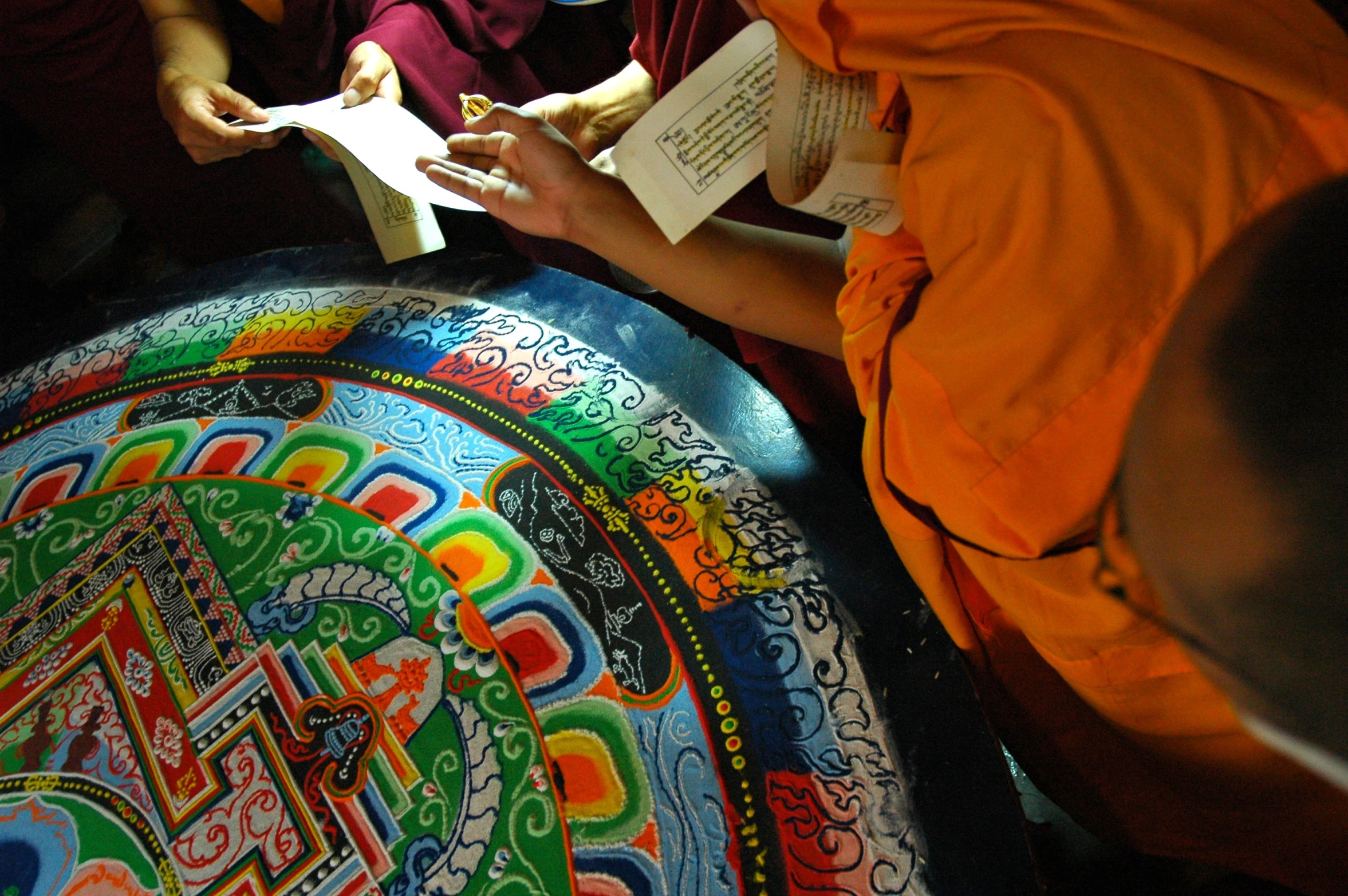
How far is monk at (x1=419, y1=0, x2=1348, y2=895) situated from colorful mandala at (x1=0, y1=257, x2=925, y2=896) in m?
0.25

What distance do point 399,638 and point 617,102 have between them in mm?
918

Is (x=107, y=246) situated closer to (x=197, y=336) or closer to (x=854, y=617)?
(x=197, y=336)

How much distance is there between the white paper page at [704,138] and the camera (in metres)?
0.70

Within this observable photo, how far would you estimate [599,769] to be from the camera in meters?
0.80

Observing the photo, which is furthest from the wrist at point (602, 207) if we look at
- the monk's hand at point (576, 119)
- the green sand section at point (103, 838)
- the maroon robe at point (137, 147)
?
the maroon robe at point (137, 147)

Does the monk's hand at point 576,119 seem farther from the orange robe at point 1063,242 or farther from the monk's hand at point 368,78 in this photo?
the orange robe at point 1063,242

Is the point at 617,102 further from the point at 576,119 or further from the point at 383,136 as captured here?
the point at 383,136

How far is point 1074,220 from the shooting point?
0.51 metres

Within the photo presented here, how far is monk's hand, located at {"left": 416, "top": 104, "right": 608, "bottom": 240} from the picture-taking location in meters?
0.99

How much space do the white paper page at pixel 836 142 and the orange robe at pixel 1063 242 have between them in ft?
0.07

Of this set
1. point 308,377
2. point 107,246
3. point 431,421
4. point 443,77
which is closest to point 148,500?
point 308,377

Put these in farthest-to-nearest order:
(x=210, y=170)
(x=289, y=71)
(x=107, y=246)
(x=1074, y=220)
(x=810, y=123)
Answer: (x=107, y=246) < (x=210, y=170) < (x=289, y=71) < (x=810, y=123) < (x=1074, y=220)

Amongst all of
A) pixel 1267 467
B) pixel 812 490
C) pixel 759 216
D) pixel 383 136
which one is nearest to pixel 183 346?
pixel 383 136

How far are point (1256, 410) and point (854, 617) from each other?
0.62m
